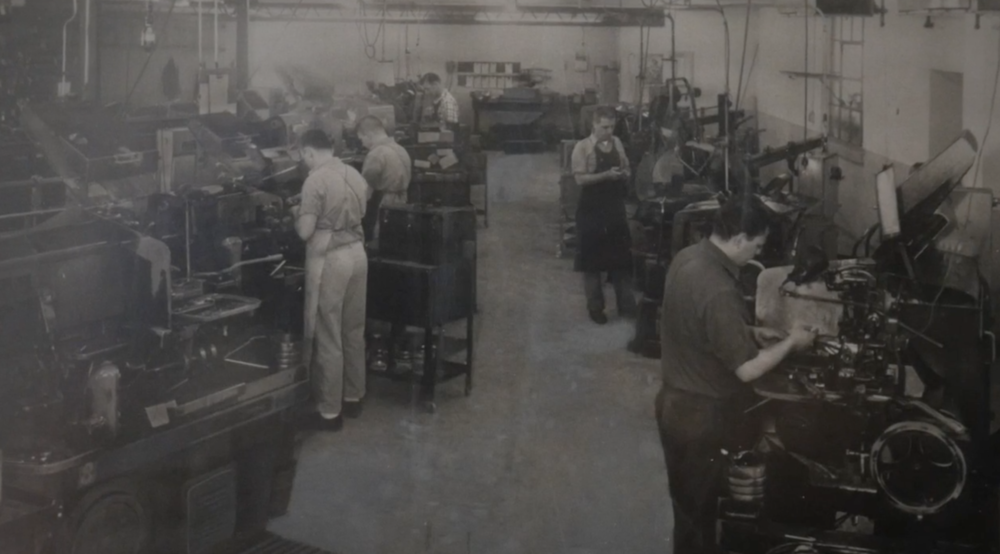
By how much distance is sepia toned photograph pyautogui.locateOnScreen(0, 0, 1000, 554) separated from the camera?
6.45 ft

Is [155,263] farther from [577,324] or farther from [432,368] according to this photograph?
[577,324]

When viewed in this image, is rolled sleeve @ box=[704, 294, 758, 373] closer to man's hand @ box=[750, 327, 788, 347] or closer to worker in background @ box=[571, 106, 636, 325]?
man's hand @ box=[750, 327, 788, 347]

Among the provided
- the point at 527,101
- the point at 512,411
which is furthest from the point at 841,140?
the point at 512,411

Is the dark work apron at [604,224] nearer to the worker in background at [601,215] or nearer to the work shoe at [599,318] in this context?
the worker in background at [601,215]

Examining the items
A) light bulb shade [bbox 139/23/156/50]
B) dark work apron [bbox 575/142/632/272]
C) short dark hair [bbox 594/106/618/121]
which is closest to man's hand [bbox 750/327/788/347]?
short dark hair [bbox 594/106/618/121]

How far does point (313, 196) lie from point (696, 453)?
1.63 metres

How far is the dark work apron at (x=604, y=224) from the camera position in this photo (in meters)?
4.48

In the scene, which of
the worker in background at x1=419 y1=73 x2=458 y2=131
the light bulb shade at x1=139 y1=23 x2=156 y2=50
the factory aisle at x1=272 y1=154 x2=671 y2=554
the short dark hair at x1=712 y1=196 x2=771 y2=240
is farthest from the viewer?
the light bulb shade at x1=139 y1=23 x2=156 y2=50

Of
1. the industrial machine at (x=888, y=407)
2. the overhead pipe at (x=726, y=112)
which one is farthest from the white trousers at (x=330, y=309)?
the industrial machine at (x=888, y=407)

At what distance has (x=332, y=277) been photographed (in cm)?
335

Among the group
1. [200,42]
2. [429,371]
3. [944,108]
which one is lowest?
[429,371]

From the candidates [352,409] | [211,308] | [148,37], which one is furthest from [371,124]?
[211,308]

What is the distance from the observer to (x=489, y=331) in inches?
176

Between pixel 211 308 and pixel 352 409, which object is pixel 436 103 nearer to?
pixel 352 409
